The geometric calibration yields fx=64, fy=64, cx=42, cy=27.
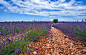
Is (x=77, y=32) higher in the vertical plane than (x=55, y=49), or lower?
higher

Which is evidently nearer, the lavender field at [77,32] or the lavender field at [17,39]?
the lavender field at [17,39]

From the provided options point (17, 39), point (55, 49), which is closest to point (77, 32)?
point (55, 49)

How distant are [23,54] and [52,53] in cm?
93

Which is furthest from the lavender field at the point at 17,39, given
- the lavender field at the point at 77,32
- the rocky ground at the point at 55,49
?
the lavender field at the point at 77,32

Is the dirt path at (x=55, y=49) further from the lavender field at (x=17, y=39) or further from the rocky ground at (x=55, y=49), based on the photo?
the lavender field at (x=17, y=39)

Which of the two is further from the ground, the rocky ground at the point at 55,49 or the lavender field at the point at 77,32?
the lavender field at the point at 77,32

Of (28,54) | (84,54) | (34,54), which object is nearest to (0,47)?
(28,54)

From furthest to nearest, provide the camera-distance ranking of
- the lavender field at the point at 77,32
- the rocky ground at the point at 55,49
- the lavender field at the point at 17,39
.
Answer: the lavender field at the point at 77,32 < the rocky ground at the point at 55,49 < the lavender field at the point at 17,39

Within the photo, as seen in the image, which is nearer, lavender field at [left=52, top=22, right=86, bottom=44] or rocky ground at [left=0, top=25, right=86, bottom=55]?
rocky ground at [left=0, top=25, right=86, bottom=55]

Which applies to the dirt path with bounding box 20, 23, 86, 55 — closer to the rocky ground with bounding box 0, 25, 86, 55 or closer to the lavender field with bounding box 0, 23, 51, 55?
the rocky ground with bounding box 0, 25, 86, 55

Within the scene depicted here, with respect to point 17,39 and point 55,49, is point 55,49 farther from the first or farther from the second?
point 17,39

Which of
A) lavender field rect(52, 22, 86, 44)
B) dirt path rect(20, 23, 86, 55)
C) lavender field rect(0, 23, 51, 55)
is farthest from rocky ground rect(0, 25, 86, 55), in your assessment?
lavender field rect(52, 22, 86, 44)

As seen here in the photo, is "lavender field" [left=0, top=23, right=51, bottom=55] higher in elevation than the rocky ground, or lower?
higher

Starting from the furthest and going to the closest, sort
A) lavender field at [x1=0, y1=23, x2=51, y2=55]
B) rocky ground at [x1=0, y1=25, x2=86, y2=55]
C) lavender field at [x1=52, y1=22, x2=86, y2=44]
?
lavender field at [x1=52, y1=22, x2=86, y2=44]
rocky ground at [x1=0, y1=25, x2=86, y2=55]
lavender field at [x1=0, y1=23, x2=51, y2=55]
